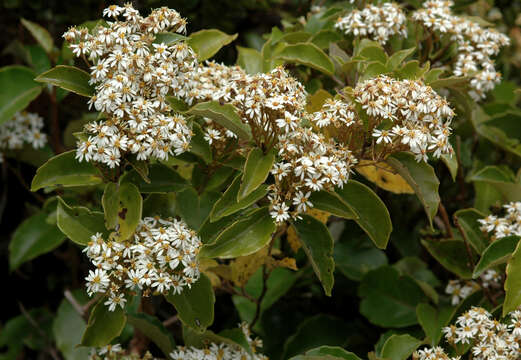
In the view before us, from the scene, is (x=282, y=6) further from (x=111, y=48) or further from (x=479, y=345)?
(x=479, y=345)

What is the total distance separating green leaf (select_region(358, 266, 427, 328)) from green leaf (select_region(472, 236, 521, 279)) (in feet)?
1.69

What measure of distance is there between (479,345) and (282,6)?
2.35 meters

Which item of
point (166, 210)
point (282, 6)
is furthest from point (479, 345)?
point (282, 6)

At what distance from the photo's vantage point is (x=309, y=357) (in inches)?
64.7

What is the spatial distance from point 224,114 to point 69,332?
4.32 feet

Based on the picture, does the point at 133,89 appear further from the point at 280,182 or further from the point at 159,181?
the point at 280,182

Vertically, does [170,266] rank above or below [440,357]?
above

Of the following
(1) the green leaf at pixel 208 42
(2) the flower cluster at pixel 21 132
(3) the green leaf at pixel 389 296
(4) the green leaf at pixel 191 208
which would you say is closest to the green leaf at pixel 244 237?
(4) the green leaf at pixel 191 208

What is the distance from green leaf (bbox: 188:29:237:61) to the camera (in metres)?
1.94

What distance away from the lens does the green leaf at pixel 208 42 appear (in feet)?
6.35

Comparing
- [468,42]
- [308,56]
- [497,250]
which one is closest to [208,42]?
[308,56]

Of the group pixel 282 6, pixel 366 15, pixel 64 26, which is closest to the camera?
pixel 366 15

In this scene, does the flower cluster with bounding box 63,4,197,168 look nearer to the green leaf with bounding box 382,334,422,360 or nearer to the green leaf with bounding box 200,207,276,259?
the green leaf with bounding box 200,207,276,259

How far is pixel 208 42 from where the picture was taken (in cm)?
196
